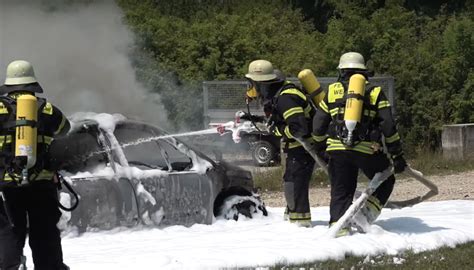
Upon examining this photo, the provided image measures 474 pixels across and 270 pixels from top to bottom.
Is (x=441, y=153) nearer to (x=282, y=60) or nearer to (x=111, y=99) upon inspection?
(x=282, y=60)

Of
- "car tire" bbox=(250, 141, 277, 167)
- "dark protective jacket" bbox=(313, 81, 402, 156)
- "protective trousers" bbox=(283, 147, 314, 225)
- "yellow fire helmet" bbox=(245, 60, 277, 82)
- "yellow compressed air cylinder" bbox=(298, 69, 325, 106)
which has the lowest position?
"car tire" bbox=(250, 141, 277, 167)

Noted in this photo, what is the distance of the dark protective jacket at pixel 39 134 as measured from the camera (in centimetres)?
618

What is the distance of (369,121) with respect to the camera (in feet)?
26.5

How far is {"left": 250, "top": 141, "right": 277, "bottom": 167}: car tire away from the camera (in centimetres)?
1878

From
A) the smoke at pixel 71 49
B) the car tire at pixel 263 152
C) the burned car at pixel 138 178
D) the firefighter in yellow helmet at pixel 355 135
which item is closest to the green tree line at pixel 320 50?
the car tire at pixel 263 152

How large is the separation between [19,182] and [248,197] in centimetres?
395

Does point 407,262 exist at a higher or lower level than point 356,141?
lower

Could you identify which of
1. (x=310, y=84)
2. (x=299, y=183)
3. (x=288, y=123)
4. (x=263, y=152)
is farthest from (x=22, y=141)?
(x=263, y=152)

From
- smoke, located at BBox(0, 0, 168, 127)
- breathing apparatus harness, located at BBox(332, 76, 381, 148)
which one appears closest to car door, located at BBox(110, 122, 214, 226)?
breathing apparatus harness, located at BBox(332, 76, 381, 148)

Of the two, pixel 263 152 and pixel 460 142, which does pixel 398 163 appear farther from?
pixel 460 142

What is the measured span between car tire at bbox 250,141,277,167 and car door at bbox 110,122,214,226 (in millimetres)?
9588

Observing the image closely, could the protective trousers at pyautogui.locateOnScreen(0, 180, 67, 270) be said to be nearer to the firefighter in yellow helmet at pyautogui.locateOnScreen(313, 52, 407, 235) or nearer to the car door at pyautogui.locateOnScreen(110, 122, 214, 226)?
the car door at pyautogui.locateOnScreen(110, 122, 214, 226)

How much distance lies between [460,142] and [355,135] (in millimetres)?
11225

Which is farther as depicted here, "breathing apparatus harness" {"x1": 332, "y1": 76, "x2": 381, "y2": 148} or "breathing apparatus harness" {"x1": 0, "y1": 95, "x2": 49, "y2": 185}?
"breathing apparatus harness" {"x1": 332, "y1": 76, "x2": 381, "y2": 148}
